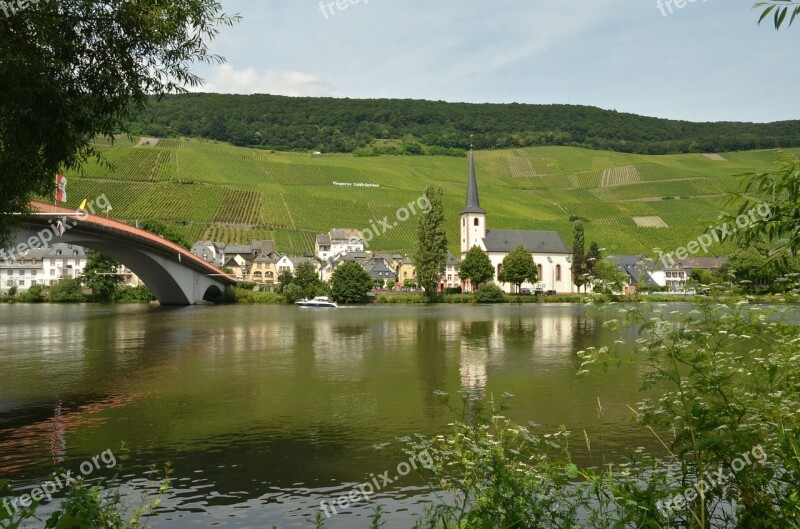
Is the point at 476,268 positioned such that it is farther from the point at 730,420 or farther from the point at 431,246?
the point at 730,420

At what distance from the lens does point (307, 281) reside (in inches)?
3083

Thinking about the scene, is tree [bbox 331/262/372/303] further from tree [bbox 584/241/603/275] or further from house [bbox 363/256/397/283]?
tree [bbox 584/241/603/275]

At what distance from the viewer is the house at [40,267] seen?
4306 inches

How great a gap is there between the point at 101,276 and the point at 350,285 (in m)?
29.6

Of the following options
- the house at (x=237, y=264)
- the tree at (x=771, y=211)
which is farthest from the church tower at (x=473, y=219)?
the tree at (x=771, y=211)

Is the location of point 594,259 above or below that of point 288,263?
below

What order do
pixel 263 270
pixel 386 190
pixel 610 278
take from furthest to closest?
1. pixel 386 190
2. pixel 263 270
3. pixel 610 278

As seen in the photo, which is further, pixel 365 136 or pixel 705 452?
pixel 365 136

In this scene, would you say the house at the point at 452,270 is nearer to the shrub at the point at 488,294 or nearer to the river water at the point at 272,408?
the shrub at the point at 488,294

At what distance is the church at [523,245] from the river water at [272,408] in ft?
240

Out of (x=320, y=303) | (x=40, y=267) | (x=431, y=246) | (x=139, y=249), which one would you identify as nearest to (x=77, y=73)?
(x=139, y=249)

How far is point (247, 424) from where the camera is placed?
13977mm

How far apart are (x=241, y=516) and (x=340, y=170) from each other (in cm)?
14607

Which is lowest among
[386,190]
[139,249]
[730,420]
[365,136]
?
[730,420]
